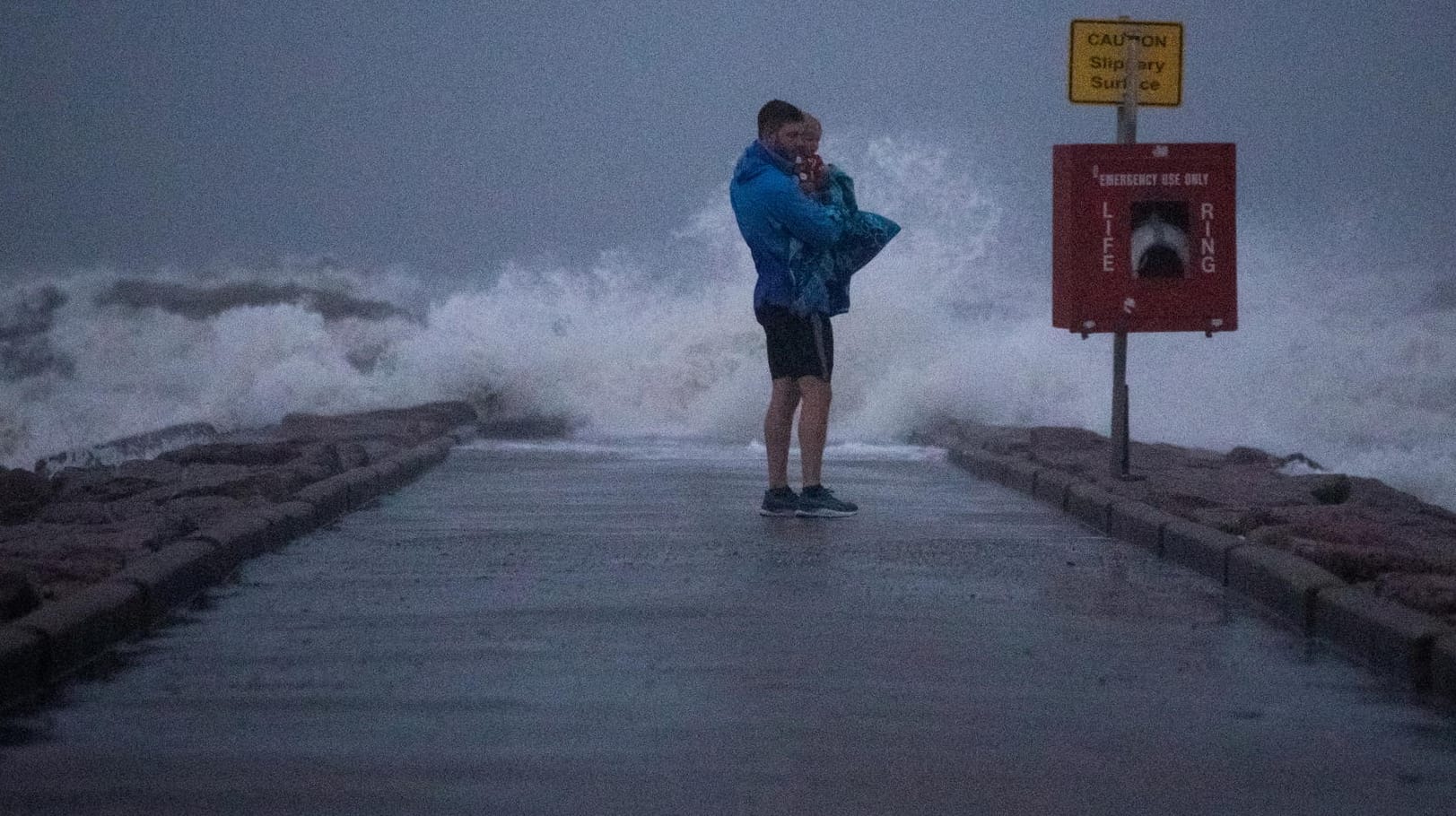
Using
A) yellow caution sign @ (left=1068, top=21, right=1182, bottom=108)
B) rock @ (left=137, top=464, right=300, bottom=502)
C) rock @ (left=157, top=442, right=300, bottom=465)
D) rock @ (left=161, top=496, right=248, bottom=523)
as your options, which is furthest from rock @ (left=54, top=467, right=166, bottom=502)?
yellow caution sign @ (left=1068, top=21, right=1182, bottom=108)

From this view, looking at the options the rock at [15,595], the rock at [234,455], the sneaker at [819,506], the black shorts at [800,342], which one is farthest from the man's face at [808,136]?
the rock at [15,595]

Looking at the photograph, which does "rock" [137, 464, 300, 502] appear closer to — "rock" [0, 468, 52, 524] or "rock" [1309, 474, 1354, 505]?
"rock" [0, 468, 52, 524]

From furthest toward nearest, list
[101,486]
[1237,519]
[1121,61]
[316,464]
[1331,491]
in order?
[316,464], [1121,61], [1331,491], [101,486], [1237,519]

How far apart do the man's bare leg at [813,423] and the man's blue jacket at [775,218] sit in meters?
0.43

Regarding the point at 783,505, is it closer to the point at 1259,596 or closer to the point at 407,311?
the point at 1259,596

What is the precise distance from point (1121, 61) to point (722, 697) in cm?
726

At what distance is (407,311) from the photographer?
53500mm

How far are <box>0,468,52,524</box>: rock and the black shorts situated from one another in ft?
12.1

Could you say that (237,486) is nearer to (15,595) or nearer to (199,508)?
(199,508)

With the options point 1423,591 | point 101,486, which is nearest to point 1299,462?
point 101,486

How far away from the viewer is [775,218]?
1100 centimetres

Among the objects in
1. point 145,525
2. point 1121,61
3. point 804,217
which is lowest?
point 145,525

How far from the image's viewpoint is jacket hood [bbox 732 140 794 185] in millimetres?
11117

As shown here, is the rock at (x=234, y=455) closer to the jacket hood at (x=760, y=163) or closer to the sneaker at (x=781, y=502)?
the sneaker at (x=781, y=502)
